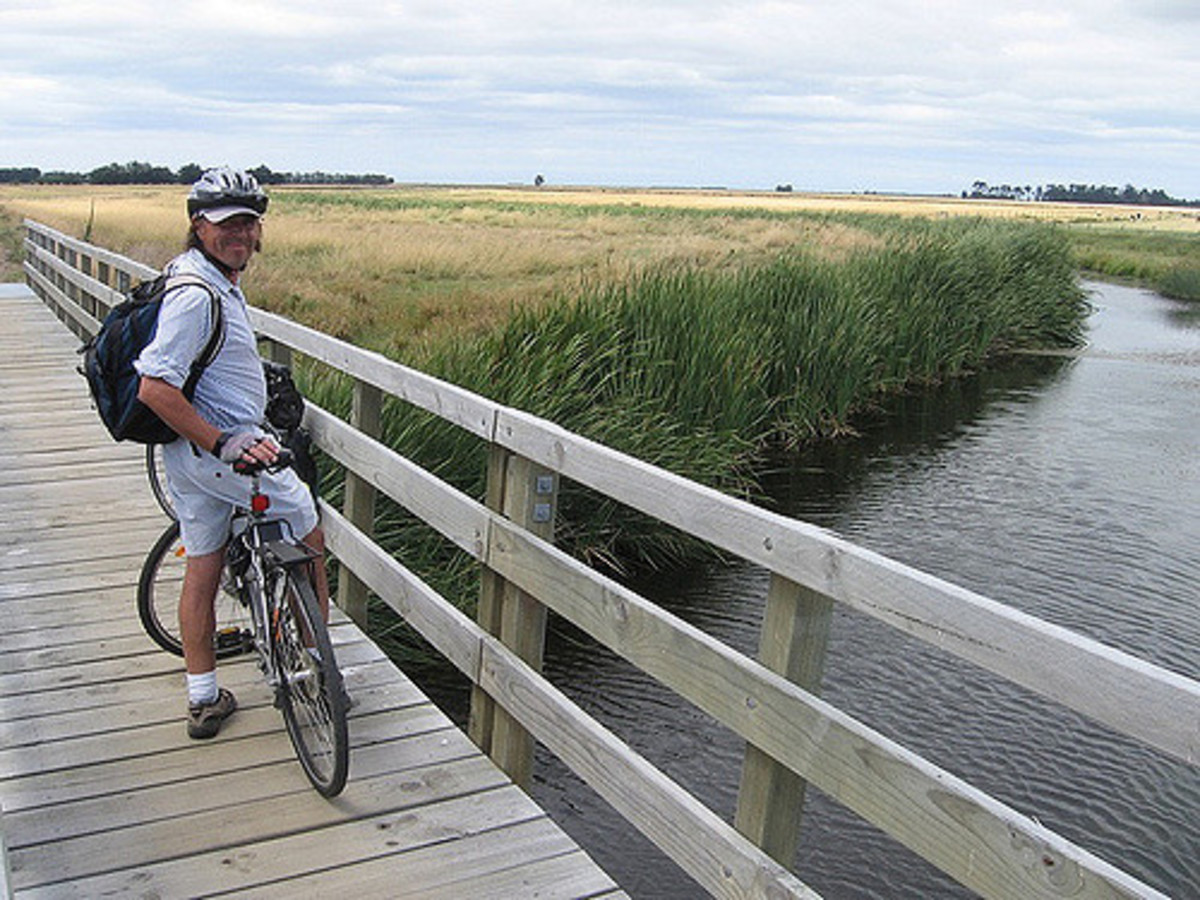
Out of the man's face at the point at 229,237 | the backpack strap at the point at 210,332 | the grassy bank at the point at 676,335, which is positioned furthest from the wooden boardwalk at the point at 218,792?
the grassy bank at the point at 676,335

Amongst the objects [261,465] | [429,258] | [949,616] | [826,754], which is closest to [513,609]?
[261,465]

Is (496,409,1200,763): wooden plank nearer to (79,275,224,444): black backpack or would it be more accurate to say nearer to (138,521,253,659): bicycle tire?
(79,275,224,444): black backpack

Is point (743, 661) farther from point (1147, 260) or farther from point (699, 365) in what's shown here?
point (1147, 260)

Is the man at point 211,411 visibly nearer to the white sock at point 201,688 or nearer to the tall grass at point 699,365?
the white sock at point 201,688

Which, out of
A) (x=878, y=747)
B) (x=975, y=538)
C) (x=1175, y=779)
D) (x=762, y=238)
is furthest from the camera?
(x=762, y=238)

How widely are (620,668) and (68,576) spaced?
3.64m

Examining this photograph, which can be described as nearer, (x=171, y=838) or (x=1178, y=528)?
(x=171, y=838)

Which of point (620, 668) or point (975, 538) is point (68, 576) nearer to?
point (620, 668)

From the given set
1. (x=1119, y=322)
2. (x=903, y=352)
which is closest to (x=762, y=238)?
(x=1119, y=322)

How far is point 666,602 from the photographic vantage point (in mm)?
9352

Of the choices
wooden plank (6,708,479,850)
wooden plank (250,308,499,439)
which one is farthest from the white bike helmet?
wooden plank (6,708,479,850)

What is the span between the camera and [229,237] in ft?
12.0

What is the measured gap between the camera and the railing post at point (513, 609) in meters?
3.82

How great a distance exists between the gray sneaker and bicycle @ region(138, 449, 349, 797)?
19 cm
